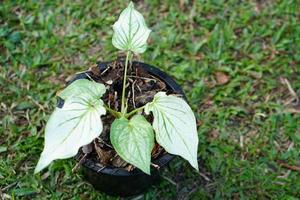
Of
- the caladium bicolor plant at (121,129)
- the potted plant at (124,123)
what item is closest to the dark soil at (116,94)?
the potted plant at (124,123)

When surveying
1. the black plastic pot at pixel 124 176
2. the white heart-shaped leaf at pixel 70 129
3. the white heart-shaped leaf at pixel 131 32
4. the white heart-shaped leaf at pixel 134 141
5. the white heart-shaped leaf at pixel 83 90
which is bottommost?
the black plastic pot at pixel 124 176

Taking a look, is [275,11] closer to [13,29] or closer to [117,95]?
[117,95]

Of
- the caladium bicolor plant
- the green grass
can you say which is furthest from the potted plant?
the green grass

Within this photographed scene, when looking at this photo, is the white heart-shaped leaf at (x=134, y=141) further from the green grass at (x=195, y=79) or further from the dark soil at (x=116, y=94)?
the green grass at (x=195, y=79)

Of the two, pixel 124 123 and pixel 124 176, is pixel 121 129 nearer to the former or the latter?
pixel 124 123

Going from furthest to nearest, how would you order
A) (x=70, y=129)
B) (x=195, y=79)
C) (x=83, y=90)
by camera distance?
(x=195, y=79)
(x=83, y=90)
(x=70, y=129)

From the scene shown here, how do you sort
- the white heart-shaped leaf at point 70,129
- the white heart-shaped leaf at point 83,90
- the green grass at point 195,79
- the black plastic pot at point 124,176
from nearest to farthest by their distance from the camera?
the white heart-shaped leaf at point 70,129 → the white heart-shaped leaf at point 83,90 → the black plastic pot at point 124,176 → the green grass at point 195,79

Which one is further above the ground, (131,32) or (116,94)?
(131,32)

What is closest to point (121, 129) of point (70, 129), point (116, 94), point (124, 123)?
point (124, 123)
